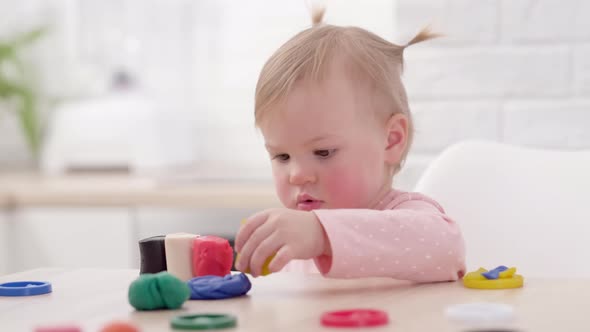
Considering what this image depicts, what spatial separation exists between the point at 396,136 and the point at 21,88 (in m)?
2.04

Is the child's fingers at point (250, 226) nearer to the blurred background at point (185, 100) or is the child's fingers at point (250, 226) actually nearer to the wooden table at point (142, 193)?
the blurred background at point (185, 100)

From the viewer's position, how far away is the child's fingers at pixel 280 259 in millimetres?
944

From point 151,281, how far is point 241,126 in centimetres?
194

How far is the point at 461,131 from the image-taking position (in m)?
1.79

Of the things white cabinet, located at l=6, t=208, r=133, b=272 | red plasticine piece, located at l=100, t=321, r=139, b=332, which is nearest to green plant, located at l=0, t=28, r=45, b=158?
white cabinet, located at l=6, t=208, r=133, b=272

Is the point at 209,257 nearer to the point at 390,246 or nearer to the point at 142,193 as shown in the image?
the point at 390,246

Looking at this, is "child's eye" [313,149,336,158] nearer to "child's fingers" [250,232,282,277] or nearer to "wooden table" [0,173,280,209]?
"child's fingers" [250,232,282,277]

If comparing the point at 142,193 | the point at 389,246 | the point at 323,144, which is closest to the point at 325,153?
the point at 323,144

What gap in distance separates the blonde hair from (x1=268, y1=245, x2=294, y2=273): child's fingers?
34cm

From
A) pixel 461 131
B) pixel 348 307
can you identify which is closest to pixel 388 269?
pixel 348 307

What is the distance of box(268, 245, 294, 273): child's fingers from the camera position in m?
0.94

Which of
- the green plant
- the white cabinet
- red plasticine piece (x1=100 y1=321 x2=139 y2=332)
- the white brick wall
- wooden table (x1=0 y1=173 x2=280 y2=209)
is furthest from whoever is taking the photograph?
the green plant

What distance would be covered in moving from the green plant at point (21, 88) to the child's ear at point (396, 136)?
199 cm

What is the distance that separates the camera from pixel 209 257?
3.29ft
